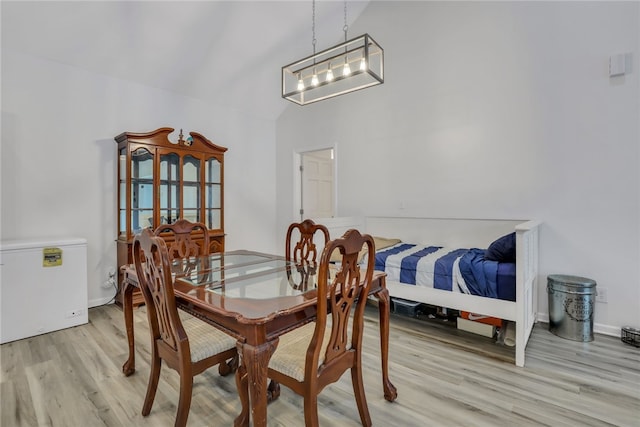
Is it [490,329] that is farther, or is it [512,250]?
[490,329]

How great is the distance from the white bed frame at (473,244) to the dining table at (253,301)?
1001 mm

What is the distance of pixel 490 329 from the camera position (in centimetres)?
244

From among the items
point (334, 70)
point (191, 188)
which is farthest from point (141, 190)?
point (334, 70)

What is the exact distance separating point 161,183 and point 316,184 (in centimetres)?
249

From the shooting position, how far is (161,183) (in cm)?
348

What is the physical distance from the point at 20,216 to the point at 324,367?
3275 mm

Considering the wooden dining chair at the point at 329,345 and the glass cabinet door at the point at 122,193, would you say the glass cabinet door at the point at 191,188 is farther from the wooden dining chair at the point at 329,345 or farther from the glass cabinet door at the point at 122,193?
the wooden dining chair at the point at 329,345

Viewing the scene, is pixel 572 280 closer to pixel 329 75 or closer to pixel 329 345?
pixel 329 345

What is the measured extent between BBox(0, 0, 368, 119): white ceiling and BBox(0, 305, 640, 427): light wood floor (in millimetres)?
2689

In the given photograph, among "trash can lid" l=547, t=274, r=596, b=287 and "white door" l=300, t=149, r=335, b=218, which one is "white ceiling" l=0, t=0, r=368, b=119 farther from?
"trash can lid" l=547, t=274, r=596, b=287

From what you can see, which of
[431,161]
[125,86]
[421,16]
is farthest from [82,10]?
[431,161]

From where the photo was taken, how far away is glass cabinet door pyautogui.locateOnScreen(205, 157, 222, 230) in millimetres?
3924

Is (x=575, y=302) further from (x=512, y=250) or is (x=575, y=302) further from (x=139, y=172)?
(x=139, y=172)

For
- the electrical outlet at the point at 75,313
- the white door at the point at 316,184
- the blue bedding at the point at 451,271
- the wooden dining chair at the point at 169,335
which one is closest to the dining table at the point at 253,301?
the wooden dining chair at the point at 169,335
